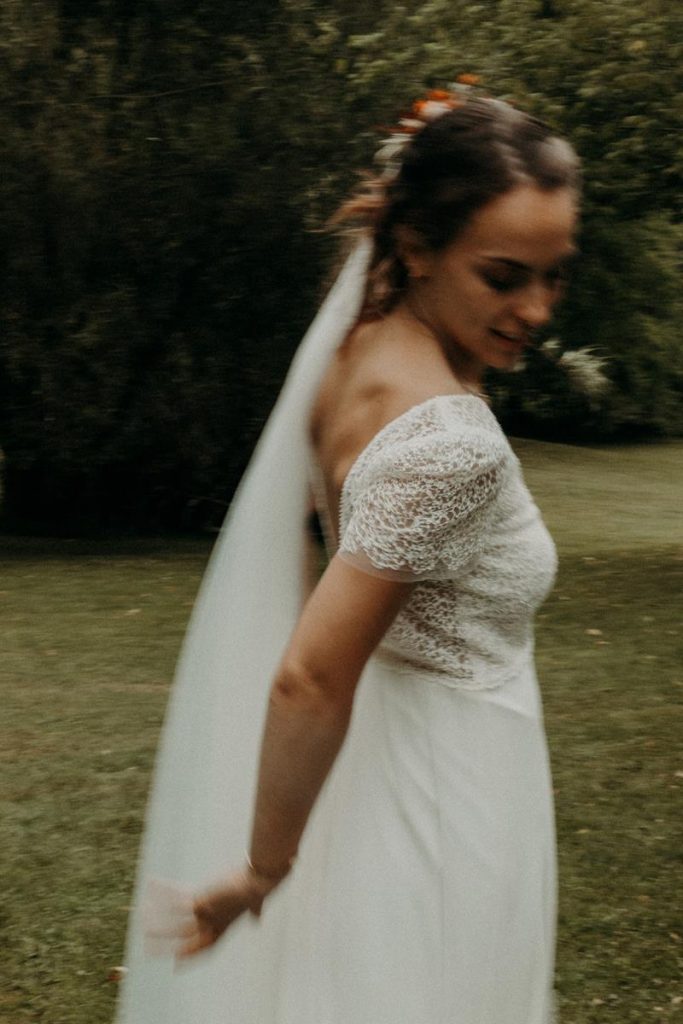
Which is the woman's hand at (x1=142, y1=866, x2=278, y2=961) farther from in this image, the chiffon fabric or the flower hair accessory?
the flower hair accessory

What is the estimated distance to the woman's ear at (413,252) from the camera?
1758mm

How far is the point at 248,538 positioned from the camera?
6.47ft

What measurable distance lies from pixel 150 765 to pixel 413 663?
525cm

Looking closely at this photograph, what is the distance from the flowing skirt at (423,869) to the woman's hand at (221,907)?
0.12 meters

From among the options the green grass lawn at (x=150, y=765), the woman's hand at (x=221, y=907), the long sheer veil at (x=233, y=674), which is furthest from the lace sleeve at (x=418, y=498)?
the green grass lawn at (x=150, y=765)

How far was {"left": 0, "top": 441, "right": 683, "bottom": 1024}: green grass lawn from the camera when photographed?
4625mm

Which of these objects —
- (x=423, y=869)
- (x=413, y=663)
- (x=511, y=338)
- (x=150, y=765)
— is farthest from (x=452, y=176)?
(x=150, y=765)

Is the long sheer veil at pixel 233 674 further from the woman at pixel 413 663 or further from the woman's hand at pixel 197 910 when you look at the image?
the woman's hand at pixel 197 910

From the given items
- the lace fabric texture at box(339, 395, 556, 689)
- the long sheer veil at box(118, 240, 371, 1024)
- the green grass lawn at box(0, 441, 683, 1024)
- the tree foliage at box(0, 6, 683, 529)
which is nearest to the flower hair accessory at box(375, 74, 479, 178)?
the long sheer veil at box(118, 240, 371, 1024)

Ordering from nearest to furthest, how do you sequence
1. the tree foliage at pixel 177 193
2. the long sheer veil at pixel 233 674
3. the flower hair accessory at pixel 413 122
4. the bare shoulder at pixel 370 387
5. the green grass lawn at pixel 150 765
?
the bare shoulder at pixel 370 387, the flower hair accessory at pixel 413 122, the long sheer veil at pixel 233 674, the green grass lawn at pixel 150 765, the tree foliage at pixel 177 193

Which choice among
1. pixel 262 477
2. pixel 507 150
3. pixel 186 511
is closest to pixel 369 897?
pixel 262 477

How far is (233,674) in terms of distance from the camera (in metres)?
1.98

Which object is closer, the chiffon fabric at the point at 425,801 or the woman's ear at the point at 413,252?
the chiffon fabric at the point at 425,801

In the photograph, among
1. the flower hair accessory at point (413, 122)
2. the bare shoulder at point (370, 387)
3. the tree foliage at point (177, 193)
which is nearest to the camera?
the bare shoulder at point (370, 387)
